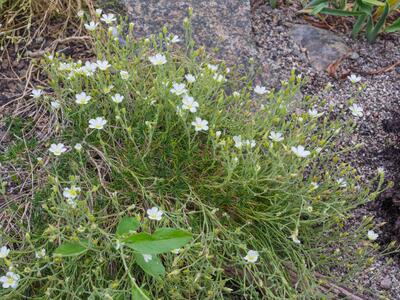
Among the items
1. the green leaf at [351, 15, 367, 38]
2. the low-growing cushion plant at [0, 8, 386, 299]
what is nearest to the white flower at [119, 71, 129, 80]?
the low-growing cushion plant at [0, 8, 386, 299]

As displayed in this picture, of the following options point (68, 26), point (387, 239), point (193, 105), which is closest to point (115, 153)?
point (193, 105)

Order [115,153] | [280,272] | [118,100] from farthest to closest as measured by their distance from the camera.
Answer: [115,153]
[118,100]
[280,272]

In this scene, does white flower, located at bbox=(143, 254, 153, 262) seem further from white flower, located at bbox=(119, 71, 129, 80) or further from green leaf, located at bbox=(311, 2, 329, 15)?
green leaf, located at bbox=(311, 2, 329, 15)

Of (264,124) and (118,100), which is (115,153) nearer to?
(118,100)

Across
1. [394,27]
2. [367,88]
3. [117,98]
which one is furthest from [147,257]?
[394,27]

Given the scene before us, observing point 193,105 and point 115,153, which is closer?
point 193,105

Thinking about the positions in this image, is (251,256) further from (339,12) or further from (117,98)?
(339,12)

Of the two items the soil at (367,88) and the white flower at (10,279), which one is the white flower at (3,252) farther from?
the soil at (367,88)
